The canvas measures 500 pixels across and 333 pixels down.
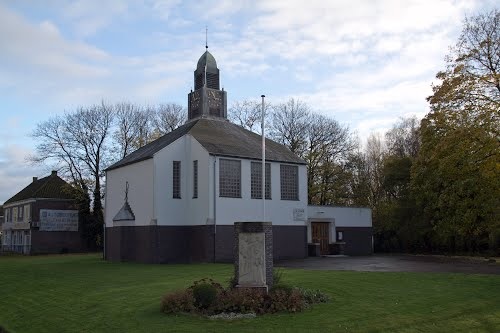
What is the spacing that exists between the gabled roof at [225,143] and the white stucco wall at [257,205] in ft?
2.39

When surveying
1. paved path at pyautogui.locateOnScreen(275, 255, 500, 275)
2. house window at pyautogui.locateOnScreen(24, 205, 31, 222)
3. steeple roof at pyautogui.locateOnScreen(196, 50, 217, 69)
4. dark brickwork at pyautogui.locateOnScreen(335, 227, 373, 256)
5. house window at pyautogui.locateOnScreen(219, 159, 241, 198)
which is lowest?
paved path at pyautogui.locateOnScreen(275, 255, 500, 275)

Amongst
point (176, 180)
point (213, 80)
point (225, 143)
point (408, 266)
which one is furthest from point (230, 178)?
point (408, 266)

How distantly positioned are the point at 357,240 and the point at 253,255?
96.6ft

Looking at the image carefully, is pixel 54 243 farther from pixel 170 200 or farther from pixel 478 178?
pixel 478 178

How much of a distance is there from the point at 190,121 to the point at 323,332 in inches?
1190

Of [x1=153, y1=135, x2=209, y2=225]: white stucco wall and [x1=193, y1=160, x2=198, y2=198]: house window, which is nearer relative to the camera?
[x1=153, y1=135, x2=209, y2=225]: white stucco wall

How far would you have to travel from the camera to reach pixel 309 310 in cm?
1368

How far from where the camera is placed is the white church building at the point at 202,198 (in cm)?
3278

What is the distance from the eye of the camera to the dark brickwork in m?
42.3

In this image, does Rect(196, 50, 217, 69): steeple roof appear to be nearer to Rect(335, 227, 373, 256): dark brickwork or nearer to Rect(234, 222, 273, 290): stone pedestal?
Rect(335, 227, 373, 256): dark brickwork

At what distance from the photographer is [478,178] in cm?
2466

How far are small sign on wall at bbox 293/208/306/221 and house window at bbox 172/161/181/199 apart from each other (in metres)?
7.80

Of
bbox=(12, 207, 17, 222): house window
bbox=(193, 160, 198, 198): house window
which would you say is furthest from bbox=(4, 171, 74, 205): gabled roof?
bbox=(193, 160, 198, 198): house window

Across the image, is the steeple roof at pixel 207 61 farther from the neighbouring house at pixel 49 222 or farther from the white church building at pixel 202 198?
the neighbouring house at pixel 49 222
